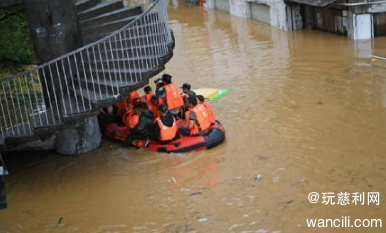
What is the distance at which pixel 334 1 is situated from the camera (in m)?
17.9

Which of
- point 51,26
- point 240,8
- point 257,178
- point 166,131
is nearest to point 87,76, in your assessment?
point 51,26

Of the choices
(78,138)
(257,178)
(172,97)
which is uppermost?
(172,97)

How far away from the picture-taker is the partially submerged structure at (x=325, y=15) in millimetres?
17891

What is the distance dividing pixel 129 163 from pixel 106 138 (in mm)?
1748

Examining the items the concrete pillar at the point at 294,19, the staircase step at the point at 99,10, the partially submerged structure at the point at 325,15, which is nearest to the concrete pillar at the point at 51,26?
the staircase step at the point at 99,10

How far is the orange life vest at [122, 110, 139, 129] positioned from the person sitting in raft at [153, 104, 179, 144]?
0.74m

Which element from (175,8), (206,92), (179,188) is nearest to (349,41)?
(206,92)

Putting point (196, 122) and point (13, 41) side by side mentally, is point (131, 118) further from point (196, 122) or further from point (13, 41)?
point (13, 41)

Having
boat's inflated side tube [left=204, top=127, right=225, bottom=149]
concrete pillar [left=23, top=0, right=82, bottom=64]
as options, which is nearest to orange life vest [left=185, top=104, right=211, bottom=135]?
boat's inflated side tube [left=204, top=127, right=225, bottom=149]

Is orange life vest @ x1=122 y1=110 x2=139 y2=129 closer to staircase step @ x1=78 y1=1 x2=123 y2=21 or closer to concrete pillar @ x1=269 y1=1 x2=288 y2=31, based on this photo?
staircase step @ x1=78 y1=1 x2=123 y2=21

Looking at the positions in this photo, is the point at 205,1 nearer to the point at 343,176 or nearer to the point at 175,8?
the point at 175,8

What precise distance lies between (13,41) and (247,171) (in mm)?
5993

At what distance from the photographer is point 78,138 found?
12.1 m

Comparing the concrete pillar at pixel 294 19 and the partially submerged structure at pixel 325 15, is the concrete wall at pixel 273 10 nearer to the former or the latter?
the partially submerged structure at pixel 325 15
